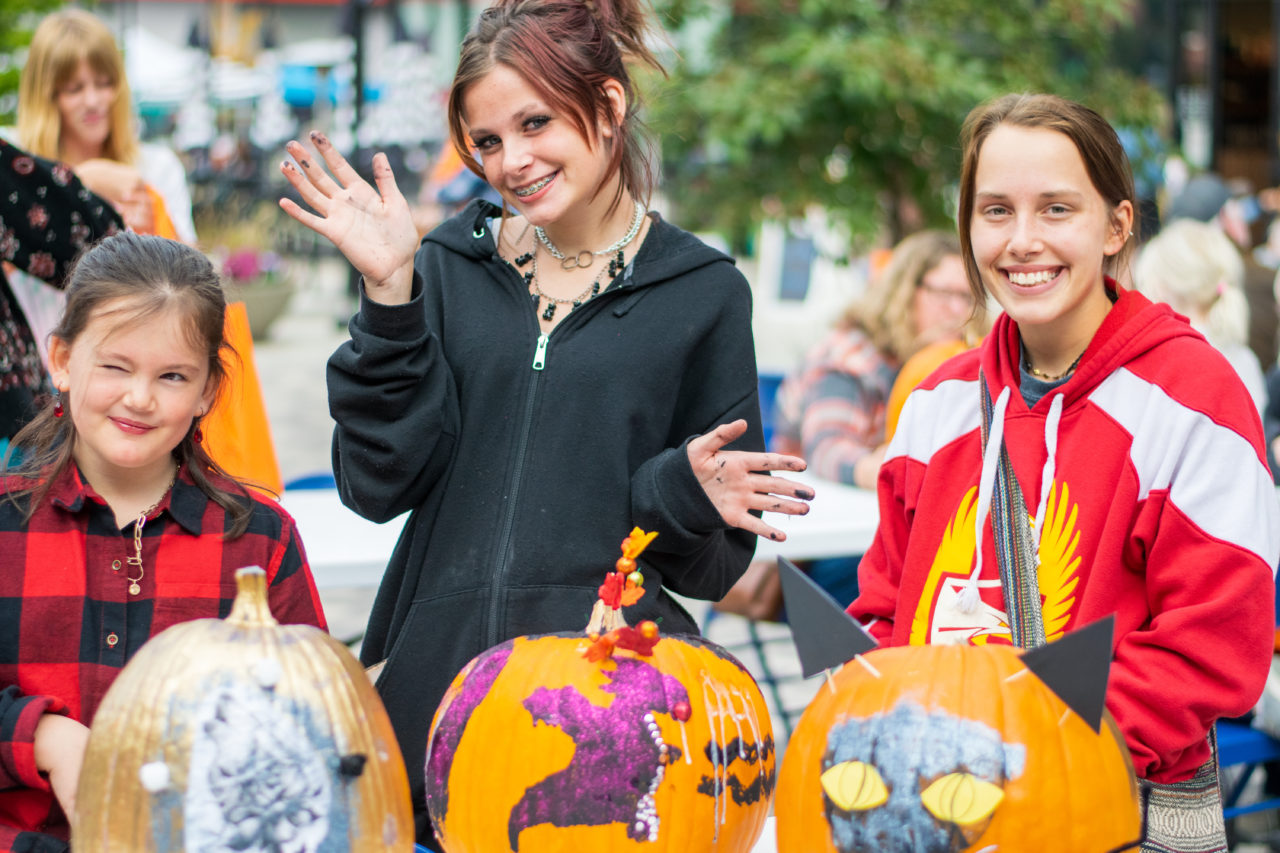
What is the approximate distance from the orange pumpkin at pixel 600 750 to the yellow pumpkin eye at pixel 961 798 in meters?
0.31

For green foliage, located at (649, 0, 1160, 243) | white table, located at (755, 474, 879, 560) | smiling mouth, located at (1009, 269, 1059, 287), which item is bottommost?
white table, located at (755, 474, 879, 560)

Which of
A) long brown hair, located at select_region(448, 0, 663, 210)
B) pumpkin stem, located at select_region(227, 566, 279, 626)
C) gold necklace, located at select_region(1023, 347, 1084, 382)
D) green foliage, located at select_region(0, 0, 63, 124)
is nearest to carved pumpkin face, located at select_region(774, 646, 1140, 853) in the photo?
gold necklace, located at select_region(1023, 347, 1084, 382)

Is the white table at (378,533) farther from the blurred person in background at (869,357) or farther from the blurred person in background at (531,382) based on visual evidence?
the blurred person in background at (531,382)

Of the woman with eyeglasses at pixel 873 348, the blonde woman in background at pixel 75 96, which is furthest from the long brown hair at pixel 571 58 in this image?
the woman with eyeglasses at pixel 873 348

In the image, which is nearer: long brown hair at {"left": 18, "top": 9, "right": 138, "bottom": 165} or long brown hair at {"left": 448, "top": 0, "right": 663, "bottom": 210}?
long brown hair at {"left": 448, "top": 0, "right": 663, "bottom": 210}

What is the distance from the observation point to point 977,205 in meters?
1.93

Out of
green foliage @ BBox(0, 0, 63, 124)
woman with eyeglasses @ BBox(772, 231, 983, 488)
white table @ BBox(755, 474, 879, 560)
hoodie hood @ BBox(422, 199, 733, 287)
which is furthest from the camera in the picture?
green foliage @ BBox(0, 0, 63, 124)

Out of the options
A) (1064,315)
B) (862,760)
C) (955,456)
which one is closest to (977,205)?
(1064,315)

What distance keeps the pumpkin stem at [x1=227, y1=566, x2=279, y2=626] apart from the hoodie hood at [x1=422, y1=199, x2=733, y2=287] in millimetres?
851

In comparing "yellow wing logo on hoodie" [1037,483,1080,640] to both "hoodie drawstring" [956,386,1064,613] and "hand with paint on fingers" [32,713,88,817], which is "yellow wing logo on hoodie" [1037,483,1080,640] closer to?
"hoodie drawstring" [956,386,1064,613]

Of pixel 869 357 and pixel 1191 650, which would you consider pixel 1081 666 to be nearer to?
pixel 1191 650

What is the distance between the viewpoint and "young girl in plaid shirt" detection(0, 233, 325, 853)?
71.0 inches

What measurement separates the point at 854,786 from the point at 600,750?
0.31 metres

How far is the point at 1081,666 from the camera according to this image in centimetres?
144
